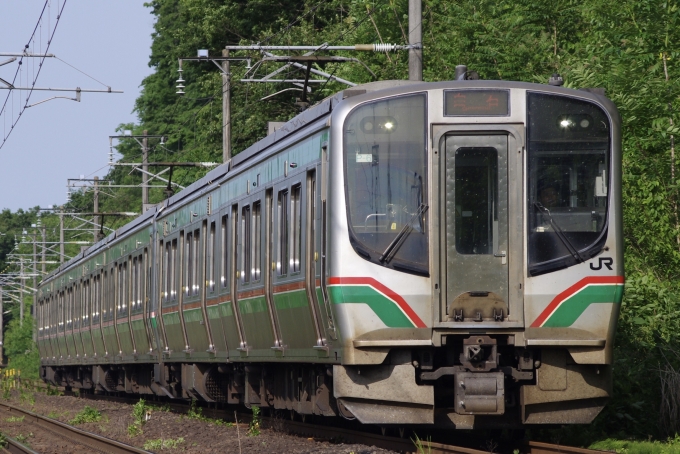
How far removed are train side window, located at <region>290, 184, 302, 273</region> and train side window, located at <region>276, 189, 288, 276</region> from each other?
228 mm

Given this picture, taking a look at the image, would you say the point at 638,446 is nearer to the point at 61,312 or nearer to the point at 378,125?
the point at 378,125

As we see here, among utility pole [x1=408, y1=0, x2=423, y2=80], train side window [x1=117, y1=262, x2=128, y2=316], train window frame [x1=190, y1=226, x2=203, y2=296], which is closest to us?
utility pole [x1=408, y1=0, x2=423, y2=80]

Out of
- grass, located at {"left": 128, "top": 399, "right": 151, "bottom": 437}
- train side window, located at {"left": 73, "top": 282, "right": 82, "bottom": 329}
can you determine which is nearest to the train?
grass, located at {"left": 128, "top": 399, "right": 151, "bottom": 437}

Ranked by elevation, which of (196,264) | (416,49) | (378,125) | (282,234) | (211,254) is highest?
(416,49)

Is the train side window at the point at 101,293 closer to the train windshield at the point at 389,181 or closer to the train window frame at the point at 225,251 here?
the train window frame at the point at 225,251

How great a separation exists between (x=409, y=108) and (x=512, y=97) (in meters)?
0.85

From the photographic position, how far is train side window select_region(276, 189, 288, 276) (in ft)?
39.7

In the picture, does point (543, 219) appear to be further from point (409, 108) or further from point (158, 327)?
point (158, 327)

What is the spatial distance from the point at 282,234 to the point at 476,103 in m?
2.84

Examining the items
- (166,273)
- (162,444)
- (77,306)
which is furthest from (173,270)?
(77,306)

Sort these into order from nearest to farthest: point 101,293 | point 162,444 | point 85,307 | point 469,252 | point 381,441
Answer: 1. point 469,252
2. point 381,441
3. point 162,444
4. point 101,293
5. point 85,307

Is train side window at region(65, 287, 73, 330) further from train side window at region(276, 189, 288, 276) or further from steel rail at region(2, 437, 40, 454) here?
train side window at region(276, 189, 288, 276)


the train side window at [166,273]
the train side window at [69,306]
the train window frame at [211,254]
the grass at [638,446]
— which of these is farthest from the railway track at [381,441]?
the train side window at [69,306]

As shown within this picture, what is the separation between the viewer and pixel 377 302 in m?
9.96
